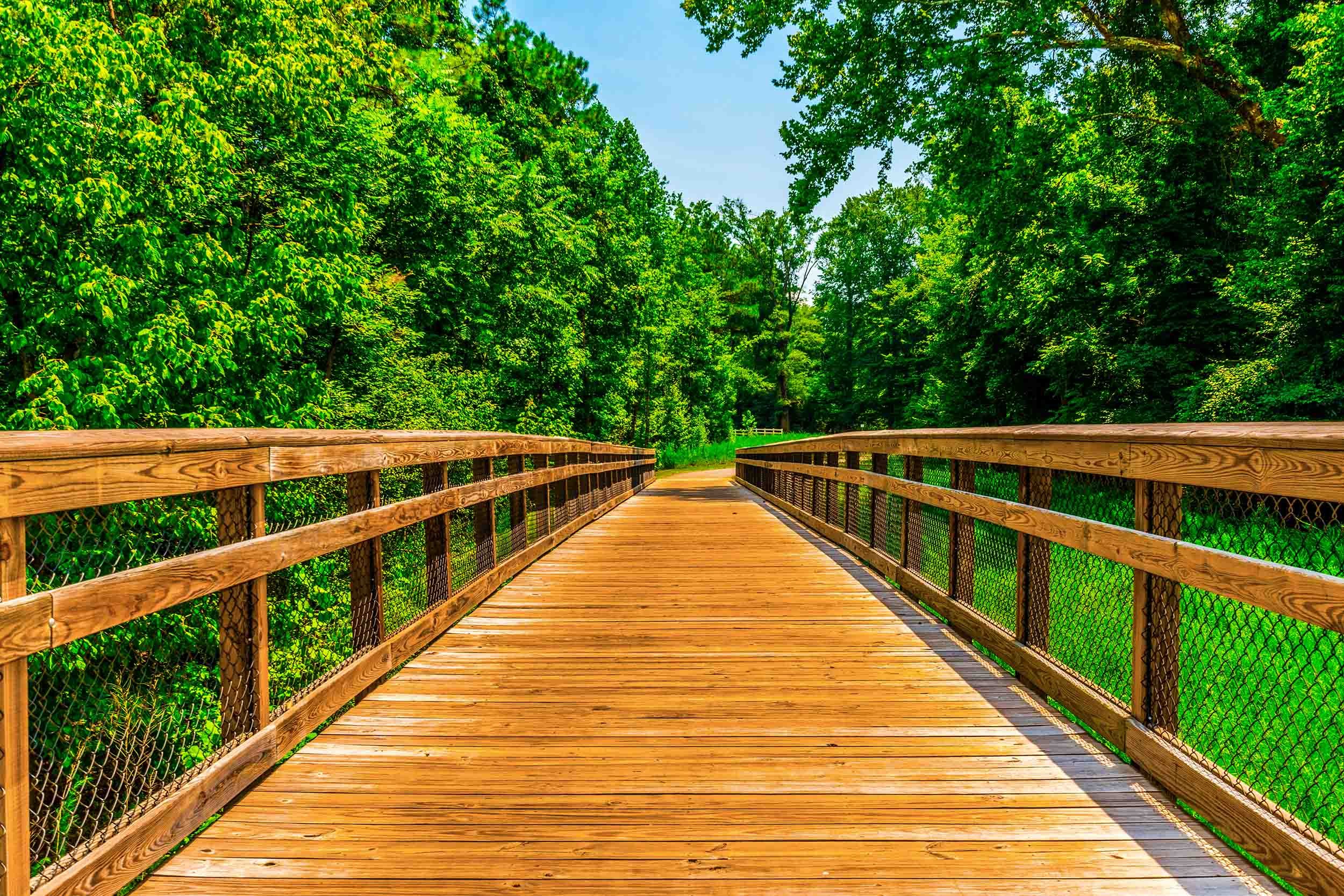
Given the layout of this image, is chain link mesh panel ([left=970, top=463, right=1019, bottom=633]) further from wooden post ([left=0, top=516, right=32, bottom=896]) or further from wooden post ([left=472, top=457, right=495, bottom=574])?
wooden post ([left=0, top=516, right=32, bottom=896])

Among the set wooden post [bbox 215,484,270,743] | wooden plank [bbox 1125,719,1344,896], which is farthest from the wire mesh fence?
wooden plank [bbox 1125,719,1344,896]

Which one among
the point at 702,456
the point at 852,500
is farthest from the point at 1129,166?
the point at 702,456

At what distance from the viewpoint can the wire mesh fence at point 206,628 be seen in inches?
92.7

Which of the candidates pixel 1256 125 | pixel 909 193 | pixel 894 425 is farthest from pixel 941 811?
pixel 909 193

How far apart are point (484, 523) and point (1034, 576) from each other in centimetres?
346

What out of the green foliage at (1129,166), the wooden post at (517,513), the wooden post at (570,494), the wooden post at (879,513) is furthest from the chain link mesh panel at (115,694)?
the green foliage at (1129,166)

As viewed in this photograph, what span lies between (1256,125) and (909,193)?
137 ft

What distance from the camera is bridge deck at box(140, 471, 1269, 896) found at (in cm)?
199

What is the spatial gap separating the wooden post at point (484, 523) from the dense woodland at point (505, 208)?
6.26 metres

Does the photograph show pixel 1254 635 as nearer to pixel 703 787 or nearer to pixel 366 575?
pixel 703 787

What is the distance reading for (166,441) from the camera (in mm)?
2072

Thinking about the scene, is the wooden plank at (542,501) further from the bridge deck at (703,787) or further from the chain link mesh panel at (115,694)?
the bridge deck at (703,787)

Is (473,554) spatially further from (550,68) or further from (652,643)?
(550,68)

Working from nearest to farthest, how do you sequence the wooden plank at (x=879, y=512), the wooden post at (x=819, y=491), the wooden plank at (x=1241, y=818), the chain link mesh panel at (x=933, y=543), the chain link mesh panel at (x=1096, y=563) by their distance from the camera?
the wooden plank at (x=1241, y=818) < the chain link mesh panel at (x=1096, y=563) < the chain link mesh panel at (x=933, y=543) < the wooden plank at (x=879, y=512) < the wooden post at (x=819, y=491)
